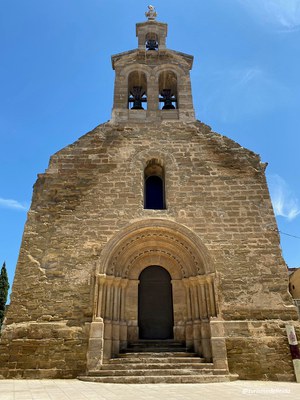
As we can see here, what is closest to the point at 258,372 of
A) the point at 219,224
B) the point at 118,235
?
the point at 219,224

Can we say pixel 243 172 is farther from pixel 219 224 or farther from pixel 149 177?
pixel 149 177

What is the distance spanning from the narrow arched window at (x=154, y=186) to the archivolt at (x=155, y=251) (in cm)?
120

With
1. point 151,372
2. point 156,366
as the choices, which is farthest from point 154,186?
point 151,372

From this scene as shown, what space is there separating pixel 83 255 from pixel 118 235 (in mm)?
1028

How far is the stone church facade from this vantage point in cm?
676

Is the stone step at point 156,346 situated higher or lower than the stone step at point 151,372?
higher

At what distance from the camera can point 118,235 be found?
7.93m

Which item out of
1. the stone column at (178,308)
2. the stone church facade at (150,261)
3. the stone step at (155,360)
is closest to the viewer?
the stone step at (155,360)

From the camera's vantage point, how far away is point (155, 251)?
8477mm

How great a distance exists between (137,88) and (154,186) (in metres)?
4.49

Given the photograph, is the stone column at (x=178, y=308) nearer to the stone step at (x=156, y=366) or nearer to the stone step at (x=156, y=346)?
the stone step at (x=156, y=346)

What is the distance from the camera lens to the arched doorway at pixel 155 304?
7.88m

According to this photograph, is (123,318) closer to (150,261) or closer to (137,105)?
(150,261)

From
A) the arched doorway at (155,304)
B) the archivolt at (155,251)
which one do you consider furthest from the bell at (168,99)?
the arched doorway at (155,304)
